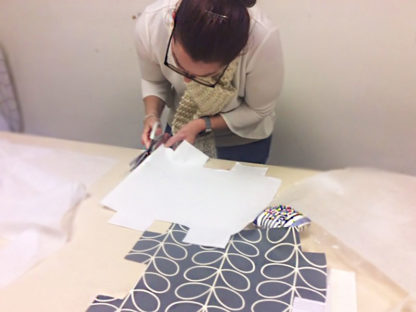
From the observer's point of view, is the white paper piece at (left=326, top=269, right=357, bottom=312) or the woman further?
the woman

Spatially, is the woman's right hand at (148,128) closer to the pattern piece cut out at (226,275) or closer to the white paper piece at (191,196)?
the white paper piece at (191,196)

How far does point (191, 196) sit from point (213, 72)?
0.85ft

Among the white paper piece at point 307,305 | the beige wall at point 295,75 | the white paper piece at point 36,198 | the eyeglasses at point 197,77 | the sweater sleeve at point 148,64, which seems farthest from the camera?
the beige wall at point 295,75

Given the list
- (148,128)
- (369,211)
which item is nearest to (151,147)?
(148,128)

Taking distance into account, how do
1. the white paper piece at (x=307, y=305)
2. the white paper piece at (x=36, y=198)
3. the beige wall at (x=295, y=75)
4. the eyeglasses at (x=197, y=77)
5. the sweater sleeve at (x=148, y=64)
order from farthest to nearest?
the beige wall at (x=295, y=75), the sweater sleeve at (x=148, y=64), the eyeglasses at (x=197, y=77), the white paper piece at (x=36, y=198), the white paper piece at (x=307, y=305)

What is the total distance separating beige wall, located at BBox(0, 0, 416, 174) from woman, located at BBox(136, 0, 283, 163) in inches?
10.8

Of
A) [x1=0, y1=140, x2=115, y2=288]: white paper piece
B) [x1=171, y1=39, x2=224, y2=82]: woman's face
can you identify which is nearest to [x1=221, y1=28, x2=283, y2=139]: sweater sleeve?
[x1=171, y1=39, x2=224, y2=82]: woman's face

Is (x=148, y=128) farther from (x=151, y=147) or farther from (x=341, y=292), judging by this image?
(x=341, y=292)

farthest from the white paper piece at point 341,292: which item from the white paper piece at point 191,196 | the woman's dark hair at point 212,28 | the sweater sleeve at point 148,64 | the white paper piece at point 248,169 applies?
the sweater sleeve at point 148,64

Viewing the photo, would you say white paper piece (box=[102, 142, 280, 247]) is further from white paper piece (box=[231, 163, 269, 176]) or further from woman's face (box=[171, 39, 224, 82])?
woman's face (box=[171, 39, 224, 82])

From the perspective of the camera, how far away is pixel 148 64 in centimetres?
101

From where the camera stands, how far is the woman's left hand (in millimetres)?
936

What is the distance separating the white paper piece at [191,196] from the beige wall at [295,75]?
0.53 m

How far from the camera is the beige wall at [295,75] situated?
111cm
